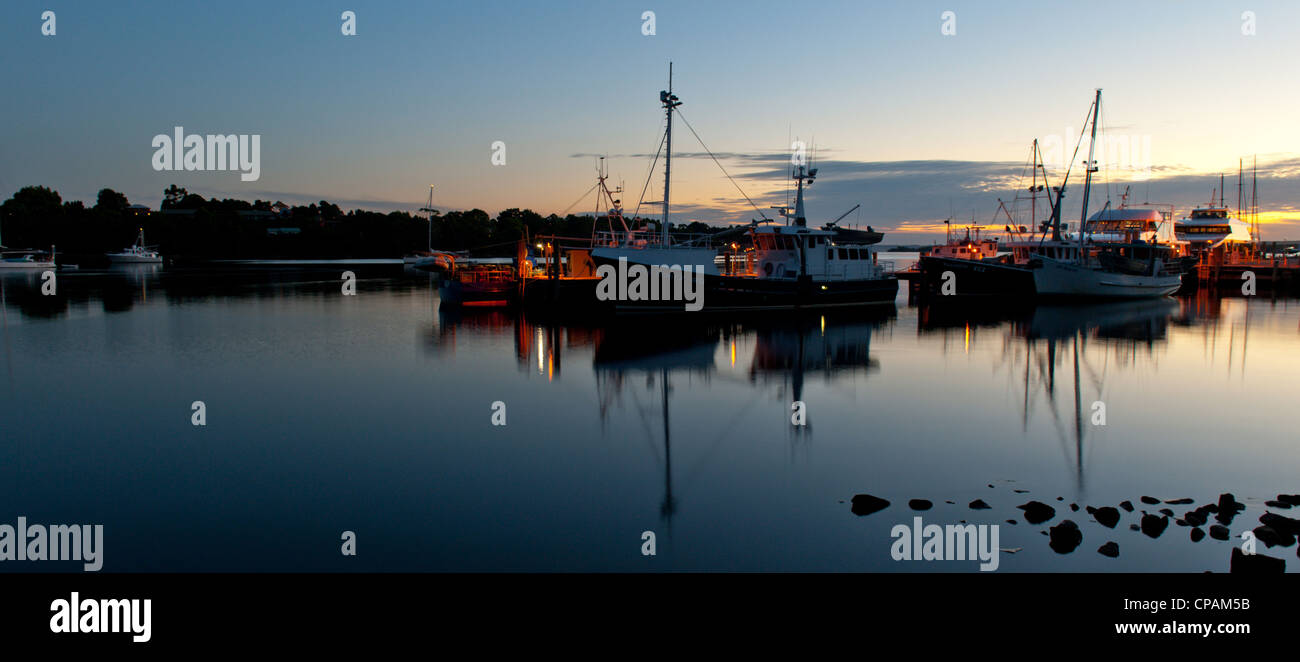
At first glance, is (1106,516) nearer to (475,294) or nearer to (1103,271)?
(475,294)

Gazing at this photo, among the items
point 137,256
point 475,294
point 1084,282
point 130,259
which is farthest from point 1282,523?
point 137,256

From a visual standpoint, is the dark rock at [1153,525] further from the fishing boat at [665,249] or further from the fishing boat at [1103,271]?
the fishing boat at [1103,271]

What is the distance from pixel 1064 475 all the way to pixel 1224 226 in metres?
89.6

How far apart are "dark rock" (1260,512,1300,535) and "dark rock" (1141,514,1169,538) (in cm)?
123

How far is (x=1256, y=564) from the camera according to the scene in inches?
295

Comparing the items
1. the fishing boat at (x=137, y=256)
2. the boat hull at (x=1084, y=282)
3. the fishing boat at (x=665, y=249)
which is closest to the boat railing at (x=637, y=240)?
the fishing boat at (x=665, y=249)

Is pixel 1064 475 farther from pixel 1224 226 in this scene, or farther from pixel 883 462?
pixel 1224 226

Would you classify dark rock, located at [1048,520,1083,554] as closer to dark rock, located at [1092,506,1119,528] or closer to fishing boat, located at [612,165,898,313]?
dark rock, located at [1092,506,1119,528]

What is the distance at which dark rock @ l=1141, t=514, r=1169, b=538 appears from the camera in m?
10.0

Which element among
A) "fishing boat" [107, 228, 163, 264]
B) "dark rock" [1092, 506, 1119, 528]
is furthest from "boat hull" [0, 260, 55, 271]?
"dark rock" [1092, 506, 1119, 528]

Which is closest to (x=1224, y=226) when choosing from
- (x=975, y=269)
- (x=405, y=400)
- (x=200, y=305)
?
(x=975, y=269)

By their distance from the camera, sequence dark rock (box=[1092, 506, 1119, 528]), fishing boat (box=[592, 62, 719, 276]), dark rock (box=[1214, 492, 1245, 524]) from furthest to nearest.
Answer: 1. fishing boat (box=[592, 62, 719, 276])
2. dark rock (box=[1214, 492, 1245, 524])
3. dark rock (box=[1092, 506, 1119, 528])

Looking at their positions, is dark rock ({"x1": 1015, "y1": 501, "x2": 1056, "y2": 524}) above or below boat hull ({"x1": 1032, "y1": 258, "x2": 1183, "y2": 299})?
below

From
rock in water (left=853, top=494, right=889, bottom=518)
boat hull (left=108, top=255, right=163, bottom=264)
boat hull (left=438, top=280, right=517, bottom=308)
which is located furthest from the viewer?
boat hull (left=108, top=255, right=163, bottom=264)
